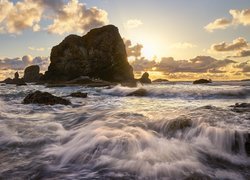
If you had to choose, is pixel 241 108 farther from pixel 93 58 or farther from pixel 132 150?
pixel 93 58

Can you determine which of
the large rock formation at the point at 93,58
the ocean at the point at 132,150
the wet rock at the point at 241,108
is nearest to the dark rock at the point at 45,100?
the ocean at the point at 132,150

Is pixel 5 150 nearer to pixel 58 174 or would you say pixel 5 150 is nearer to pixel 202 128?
pixel 58 174

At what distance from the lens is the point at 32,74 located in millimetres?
118312

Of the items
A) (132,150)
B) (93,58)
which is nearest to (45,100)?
(132,150)

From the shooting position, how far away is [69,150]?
7.02 metres

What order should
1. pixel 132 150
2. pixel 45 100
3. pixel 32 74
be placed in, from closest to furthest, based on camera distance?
pixel 132 150, pixel 45 100, pixel 32 74

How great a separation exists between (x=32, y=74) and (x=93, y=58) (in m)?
31.1

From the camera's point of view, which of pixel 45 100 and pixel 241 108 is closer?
pixel 241 108

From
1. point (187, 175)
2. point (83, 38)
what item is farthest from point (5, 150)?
point (83, 38)

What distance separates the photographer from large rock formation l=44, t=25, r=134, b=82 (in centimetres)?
10075

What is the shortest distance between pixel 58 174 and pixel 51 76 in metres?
97.4

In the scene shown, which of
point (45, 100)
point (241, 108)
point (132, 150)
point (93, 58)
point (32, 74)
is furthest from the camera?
point (32, 74)

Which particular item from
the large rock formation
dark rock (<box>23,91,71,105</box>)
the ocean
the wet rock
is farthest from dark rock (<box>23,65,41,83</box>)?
the ocean

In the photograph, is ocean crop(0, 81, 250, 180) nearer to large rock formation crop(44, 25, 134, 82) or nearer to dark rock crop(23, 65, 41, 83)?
large rock formation crop(44, 25, 134, 82)
